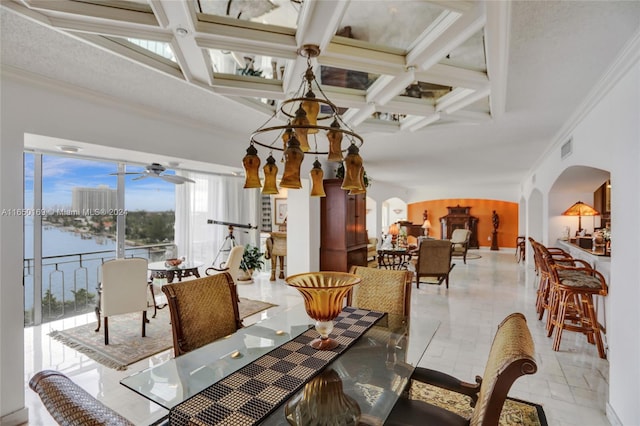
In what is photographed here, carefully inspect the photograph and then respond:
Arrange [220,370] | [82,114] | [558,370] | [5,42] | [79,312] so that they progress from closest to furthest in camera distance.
A: [220,370] < [5,42] < [82,114] < [558,370] < [79,312]

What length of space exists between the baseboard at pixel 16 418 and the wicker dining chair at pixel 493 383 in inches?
98.1

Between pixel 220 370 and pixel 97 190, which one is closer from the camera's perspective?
pixel 220 370

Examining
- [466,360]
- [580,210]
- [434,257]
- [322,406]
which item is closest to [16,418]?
[322,406]

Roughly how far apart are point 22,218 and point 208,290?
1.41 meters

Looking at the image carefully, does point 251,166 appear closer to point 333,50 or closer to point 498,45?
point 333,50

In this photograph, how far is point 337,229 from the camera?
18.1 ft

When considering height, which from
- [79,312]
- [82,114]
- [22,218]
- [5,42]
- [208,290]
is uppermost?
[5,42]

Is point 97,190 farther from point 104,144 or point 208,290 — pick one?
point 208,290

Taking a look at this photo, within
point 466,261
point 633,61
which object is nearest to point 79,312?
point 633,61

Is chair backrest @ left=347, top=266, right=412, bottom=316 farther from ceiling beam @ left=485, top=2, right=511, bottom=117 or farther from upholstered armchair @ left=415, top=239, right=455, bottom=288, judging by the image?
upholstered armchair @ left=415, top=239, right=455, bottom=288

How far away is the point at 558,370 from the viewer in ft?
9.18

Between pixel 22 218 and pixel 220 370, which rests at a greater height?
pixel 22 218

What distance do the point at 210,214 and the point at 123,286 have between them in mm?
3572

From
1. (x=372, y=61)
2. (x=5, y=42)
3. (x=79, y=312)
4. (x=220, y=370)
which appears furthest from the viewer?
(x=79, y=312)
